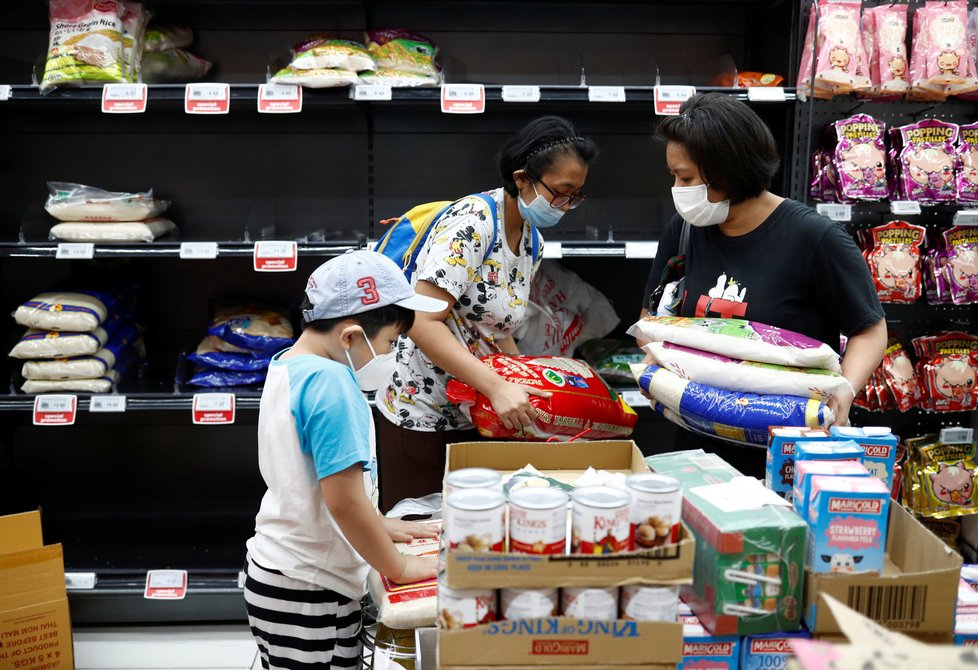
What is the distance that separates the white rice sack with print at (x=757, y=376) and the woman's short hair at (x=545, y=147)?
0.66 m

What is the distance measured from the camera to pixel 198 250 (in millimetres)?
2857

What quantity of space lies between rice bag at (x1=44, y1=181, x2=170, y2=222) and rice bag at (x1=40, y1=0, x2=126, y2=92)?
38 cm

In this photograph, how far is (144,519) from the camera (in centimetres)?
346

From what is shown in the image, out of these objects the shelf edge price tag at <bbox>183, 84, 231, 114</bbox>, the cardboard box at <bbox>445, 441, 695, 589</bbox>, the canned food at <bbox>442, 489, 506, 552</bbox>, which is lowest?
the cardboard box at <bbox>445, 441, 695, 589</bbox>

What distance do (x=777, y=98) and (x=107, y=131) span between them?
2.63m

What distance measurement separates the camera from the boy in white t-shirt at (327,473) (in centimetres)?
145

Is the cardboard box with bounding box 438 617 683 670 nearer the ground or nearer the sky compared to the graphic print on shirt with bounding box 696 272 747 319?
nearer the ground

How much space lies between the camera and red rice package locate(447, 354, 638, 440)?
2064 millimetres

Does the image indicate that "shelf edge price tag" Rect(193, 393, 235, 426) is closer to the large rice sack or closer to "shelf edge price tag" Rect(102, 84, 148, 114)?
"shelf edge price tag" Rect(102, 84, 148, 114)

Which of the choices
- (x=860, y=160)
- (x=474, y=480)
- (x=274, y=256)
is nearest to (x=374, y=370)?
(x=474, y=480)

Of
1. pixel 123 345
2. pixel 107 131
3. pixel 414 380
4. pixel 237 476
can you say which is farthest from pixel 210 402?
pixel 107 131

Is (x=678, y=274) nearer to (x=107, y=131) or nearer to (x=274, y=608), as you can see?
(x=274, y=608)

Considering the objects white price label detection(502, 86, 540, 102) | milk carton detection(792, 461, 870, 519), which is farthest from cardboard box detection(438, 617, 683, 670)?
white price label detection(502, 86, 540, 102)

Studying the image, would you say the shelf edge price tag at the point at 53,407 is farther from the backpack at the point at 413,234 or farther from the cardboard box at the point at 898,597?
the cardboard box at the point at 898,597
